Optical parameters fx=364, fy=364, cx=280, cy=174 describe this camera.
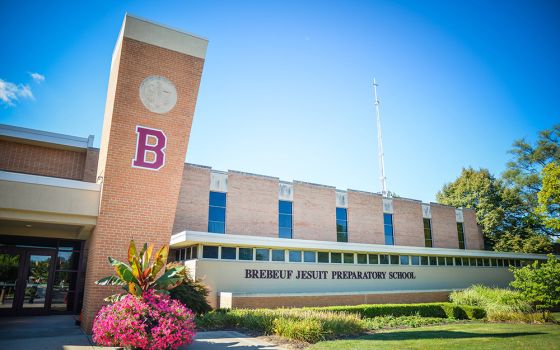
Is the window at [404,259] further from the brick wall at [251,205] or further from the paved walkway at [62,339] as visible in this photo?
the paved walkway at [62,339]

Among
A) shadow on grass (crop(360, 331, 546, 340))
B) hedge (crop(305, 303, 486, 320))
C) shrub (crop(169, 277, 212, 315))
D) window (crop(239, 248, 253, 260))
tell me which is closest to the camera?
shadow on grass (crop(360, 331, 546, 340))

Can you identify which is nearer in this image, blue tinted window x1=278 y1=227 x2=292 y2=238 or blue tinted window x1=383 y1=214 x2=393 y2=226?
blue tinted window x1=278 y1=227 x2=292 y2=238

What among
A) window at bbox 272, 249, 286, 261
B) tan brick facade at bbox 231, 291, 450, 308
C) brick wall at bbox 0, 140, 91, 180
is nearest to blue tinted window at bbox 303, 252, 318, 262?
window at bbox 272, 249, 286, 261

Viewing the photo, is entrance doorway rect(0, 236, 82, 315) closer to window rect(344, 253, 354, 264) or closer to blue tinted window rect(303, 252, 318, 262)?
blue tinted window rect(303, 252, 318, 262)

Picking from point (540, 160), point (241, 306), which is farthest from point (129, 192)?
point (540, 160)

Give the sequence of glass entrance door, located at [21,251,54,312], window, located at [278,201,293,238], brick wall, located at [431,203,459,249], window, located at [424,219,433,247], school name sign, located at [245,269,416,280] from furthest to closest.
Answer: brick wall, located at [431,203,459,249], window, located at [424,219,433,247], window, located at [278,201,293,238], school name sign, located at [245,269,416,280], glass entrance door, located at [21,251,54,312]

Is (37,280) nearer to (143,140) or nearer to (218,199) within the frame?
(143,140)

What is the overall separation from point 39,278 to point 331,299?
1439cm

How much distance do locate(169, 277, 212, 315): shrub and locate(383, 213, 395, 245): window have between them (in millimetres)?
22405

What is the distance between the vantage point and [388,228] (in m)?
34.1

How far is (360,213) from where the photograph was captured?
32.7 metres

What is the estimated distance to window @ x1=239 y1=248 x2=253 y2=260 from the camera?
18839 mm

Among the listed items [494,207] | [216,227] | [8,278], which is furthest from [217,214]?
[494,207]

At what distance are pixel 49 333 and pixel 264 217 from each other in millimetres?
17718
